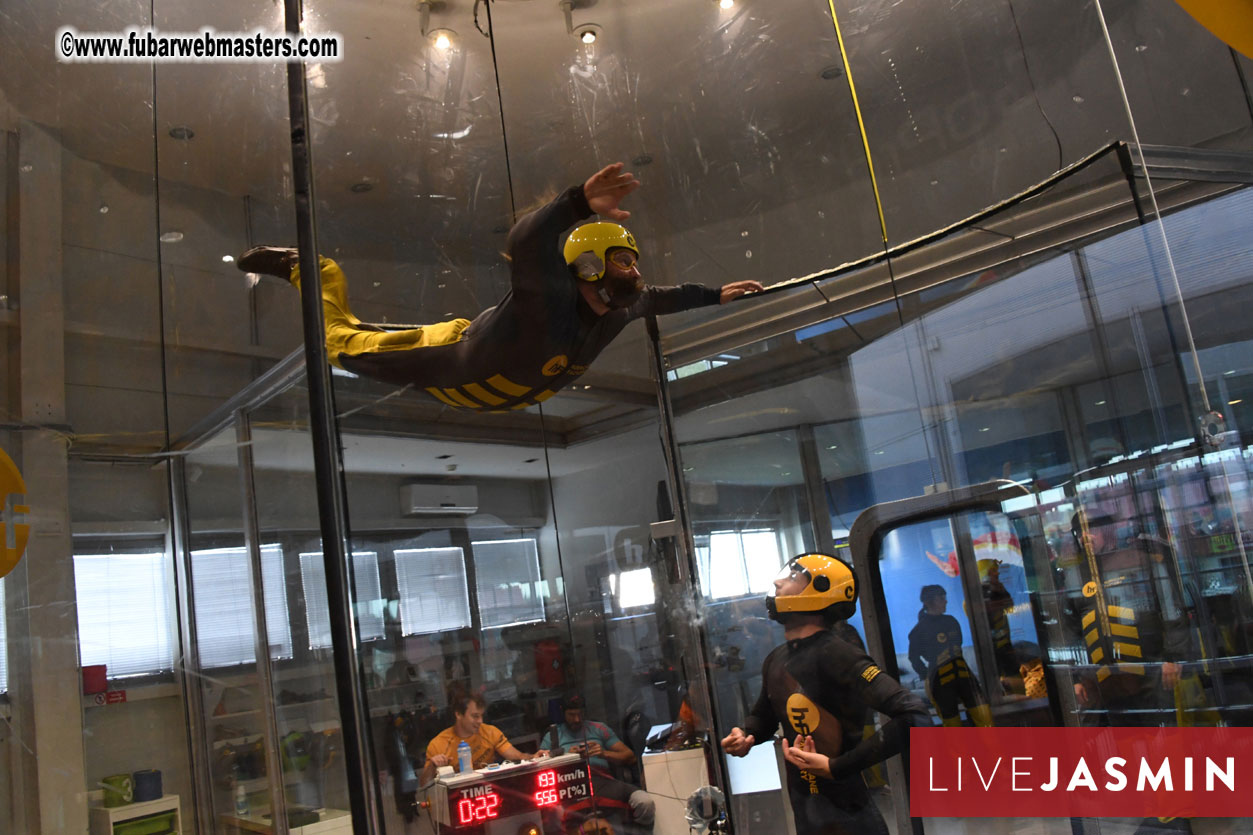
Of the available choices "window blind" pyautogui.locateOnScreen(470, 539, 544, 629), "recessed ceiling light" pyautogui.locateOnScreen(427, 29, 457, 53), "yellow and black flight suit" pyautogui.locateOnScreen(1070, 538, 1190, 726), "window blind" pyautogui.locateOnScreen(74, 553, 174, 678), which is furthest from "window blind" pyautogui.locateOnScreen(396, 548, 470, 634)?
"yellow and black flight suit" pyautogui.locateOnScreen(1070, 538, 1190, 726)

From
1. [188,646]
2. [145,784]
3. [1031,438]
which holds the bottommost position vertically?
[145,784]

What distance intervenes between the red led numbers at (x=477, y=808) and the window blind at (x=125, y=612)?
38cm

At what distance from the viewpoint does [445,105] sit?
1.32m

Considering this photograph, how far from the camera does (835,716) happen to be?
1432mm

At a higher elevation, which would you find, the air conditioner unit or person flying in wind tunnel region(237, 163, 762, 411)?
person flying in wind tunnel region(237, 163, 762, 411)

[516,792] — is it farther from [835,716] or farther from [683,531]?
[835,716]

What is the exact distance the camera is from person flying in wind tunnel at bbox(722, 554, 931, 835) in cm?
139

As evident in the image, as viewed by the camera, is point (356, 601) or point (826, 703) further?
point (826, 703)

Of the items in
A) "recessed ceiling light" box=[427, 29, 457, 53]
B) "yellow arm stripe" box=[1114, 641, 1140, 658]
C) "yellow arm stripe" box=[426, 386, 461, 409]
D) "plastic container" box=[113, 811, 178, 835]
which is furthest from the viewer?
"yellow arm stripe" box=[1114, 641, 1140, 658]

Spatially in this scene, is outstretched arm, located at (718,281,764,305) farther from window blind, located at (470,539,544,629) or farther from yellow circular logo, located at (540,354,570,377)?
window blind, located at (470,539,544,629)

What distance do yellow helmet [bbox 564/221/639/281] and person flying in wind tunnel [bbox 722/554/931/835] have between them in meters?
0.58

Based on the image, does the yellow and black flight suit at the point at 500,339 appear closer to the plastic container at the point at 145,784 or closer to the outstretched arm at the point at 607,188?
the outstretched arm at the point at 607,188

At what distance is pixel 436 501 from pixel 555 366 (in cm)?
25

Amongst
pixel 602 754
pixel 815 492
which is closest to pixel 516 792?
pixel 602 754
